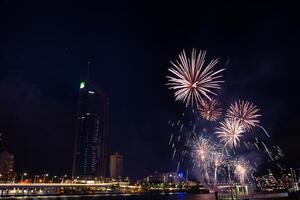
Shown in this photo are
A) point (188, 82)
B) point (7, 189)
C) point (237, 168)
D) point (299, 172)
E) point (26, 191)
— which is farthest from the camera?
point (26, 191)

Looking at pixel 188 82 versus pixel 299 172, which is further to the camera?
pixel 299 172

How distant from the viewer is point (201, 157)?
55.9 m

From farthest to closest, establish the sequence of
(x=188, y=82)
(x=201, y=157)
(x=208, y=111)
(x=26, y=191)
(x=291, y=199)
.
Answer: (x=26, y=191) → (x=291, y=199) → (x=201, y=157) → (x=208, y=111) → (x=188, y=82)

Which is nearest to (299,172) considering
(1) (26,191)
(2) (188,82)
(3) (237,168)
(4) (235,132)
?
(3) (237,168)

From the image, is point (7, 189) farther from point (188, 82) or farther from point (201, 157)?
point (188, 82)

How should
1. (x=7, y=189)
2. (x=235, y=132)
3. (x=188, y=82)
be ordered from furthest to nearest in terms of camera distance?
(x=7, y=189) → (x=235, y=132) → (x=188, y=82)

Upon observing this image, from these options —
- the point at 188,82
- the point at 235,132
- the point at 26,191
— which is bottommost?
the point at 26,191

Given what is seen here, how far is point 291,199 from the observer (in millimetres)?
71500

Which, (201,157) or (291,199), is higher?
(201,157)

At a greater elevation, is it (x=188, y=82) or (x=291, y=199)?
(x=188, y=82)

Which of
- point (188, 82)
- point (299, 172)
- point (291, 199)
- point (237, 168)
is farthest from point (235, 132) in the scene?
point (299, 172)

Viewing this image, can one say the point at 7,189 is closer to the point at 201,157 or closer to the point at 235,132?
the point at 201,157

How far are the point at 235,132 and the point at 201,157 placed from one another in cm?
1573

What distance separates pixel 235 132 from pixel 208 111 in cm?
583
